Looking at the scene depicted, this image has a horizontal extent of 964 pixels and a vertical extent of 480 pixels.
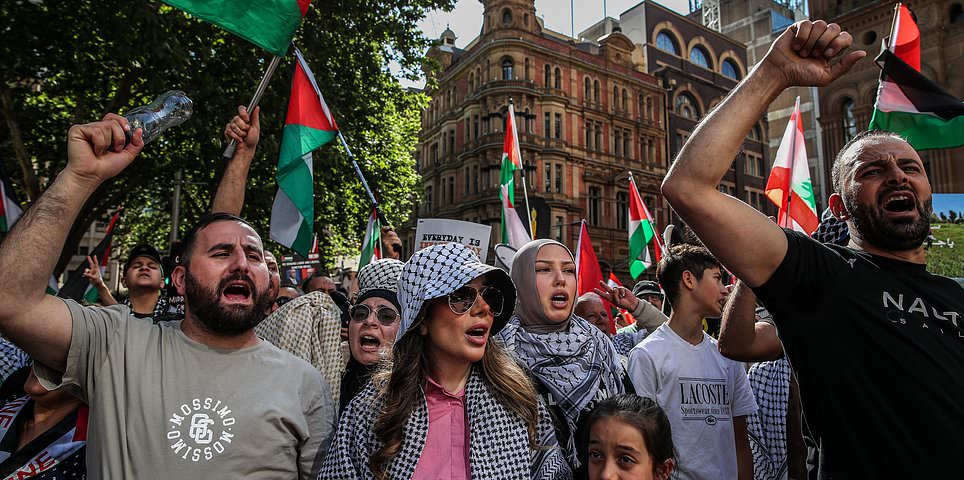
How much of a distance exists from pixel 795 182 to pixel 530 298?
16.3ft

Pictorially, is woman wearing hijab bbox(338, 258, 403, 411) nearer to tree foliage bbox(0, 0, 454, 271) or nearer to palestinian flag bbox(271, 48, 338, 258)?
palestinian flag bbox(271, 48, 338, 258)

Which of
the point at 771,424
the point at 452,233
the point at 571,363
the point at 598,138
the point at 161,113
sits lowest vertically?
the point at 771,424

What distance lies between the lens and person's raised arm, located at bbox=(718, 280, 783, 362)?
239 centimetres

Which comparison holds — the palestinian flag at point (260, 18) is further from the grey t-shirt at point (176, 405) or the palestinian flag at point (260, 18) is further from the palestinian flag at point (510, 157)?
the palestinian flag at point (510, 157)

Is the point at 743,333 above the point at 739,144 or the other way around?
A: the other way around

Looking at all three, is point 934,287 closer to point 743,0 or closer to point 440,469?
point 440,469

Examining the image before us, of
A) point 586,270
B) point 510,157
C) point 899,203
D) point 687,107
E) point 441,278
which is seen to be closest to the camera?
point 899,203

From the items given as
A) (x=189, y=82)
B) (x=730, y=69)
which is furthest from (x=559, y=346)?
(x=730, y=69)

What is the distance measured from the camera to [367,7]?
13.1 metres

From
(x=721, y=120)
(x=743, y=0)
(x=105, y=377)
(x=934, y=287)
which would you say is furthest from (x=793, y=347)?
(x=743, y=0)

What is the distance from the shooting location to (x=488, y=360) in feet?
8.22

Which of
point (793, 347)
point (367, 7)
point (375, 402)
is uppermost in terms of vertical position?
point (367, 7)

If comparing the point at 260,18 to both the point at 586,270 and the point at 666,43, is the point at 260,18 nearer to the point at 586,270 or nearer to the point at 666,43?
the point at 586,270

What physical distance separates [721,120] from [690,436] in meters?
1.90
